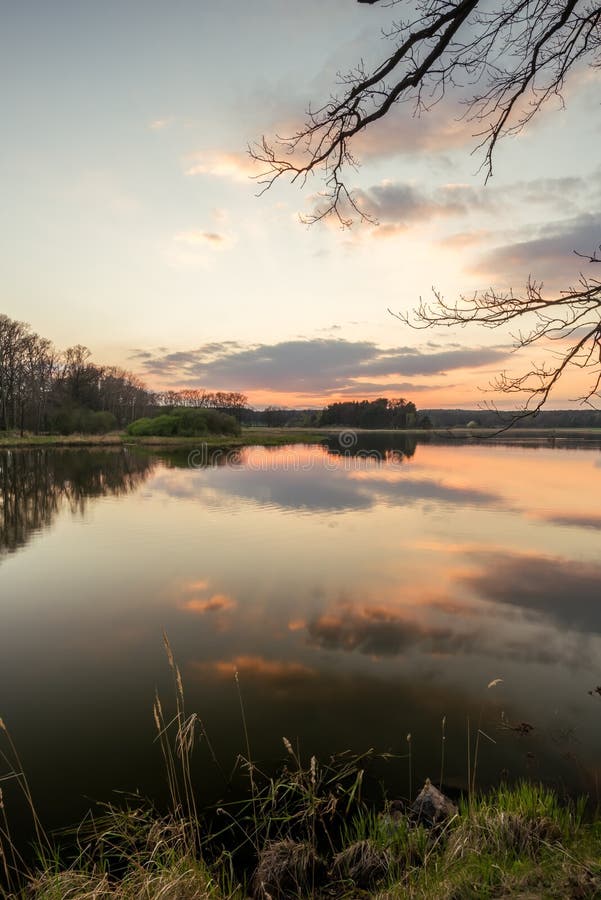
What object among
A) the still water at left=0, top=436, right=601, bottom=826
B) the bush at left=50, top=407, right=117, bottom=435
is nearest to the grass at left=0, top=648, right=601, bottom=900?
the still water at left=0, top=436, right=601, bottom=826

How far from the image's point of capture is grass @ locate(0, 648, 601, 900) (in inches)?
114

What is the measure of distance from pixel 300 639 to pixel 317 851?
3.97 meters

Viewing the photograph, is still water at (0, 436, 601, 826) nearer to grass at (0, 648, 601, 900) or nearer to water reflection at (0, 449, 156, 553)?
water reflection at (0, 449, 156, 553)

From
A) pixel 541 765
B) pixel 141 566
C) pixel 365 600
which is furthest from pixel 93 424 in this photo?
pixel 541 765

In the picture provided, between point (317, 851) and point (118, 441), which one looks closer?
point (317, 851)

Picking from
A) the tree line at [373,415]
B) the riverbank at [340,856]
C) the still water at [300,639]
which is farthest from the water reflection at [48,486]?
the tree line at [373,415]

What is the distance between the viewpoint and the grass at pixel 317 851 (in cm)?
289

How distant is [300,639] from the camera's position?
7.55m

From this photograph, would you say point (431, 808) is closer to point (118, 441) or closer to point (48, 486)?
point (48, 486)

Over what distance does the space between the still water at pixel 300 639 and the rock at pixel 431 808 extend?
500 millimetres

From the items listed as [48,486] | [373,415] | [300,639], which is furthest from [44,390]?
[373,415]

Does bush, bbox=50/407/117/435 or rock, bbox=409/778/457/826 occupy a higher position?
bush, bbox=50/407/117/435

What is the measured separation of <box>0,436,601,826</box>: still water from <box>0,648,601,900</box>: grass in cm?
42

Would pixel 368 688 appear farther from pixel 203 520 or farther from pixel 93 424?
pixel 93 424
